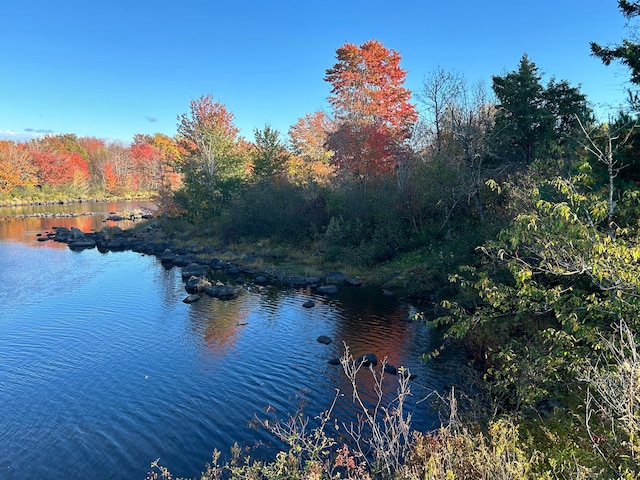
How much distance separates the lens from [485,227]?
1916cm

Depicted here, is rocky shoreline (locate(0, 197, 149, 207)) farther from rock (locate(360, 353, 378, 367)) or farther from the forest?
rock (locate(360, 353, 378, 367))

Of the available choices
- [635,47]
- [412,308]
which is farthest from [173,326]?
[635,47]

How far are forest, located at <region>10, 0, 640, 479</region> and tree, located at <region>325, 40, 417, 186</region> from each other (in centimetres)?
13

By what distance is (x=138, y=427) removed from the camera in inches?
446

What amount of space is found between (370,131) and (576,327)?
26.0 metres

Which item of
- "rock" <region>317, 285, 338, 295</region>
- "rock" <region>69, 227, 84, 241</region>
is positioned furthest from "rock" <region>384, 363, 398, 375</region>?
"rock" <region>69, 227, 84, 241</region>

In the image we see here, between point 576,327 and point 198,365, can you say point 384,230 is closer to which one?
point 198,365

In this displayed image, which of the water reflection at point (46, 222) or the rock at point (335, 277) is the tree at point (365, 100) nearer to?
the rock at point (335, 277)

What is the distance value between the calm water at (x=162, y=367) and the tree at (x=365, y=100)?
12684 mm

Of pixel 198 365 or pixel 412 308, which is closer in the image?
pixel 198 365

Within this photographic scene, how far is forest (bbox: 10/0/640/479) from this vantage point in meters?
7.21

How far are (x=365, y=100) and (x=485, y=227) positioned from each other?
21.3 meters

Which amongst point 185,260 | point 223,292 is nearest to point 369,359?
point 223,292

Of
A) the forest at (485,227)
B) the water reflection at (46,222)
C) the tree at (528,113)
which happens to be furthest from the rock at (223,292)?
the water reflection at (46,222)
